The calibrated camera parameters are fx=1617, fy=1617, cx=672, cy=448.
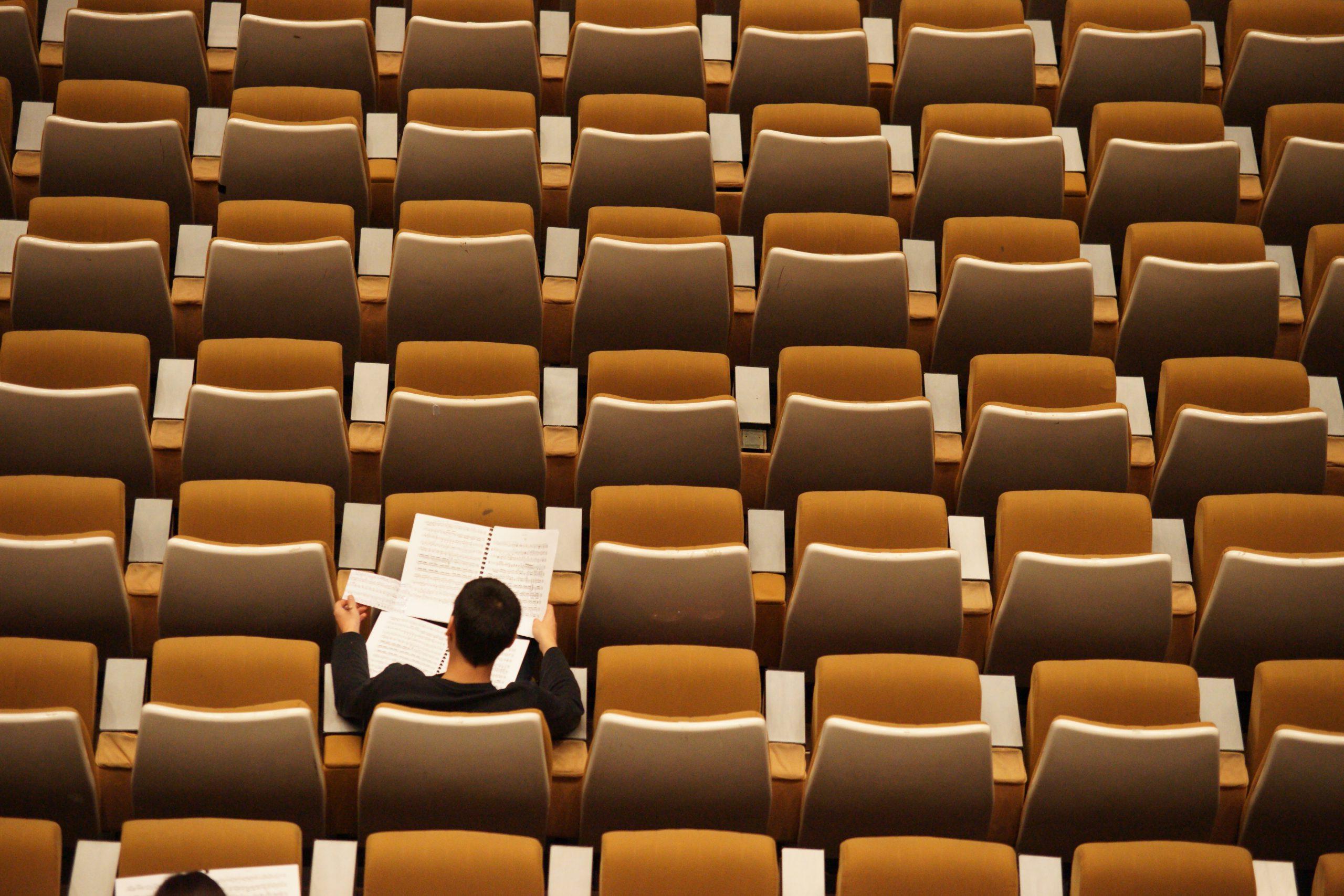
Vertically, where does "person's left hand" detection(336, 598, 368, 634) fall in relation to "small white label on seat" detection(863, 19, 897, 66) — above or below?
below

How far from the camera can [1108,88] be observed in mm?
1469

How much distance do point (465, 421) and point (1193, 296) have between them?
568 mm

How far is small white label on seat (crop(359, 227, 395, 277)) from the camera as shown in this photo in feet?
4.19

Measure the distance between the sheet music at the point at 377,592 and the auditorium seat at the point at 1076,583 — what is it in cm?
39

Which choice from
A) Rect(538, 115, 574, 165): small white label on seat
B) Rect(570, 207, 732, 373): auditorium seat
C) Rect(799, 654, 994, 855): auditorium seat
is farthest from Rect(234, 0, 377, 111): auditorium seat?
Rect(799, 654, 994, 855): auditorium seat

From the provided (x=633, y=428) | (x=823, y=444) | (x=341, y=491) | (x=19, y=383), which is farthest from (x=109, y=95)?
(x=823, y=444)

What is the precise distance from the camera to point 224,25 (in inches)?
59.8

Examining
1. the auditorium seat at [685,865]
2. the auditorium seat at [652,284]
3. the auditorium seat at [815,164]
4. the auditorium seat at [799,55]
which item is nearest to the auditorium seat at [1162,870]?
the auditorium seat at [685,865]

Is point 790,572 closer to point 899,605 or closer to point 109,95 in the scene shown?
point 899,605

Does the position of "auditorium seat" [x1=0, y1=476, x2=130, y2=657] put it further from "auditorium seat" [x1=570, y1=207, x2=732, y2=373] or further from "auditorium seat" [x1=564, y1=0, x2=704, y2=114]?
"auditorium seat" [x1=564, y1=0, x2=704, y2=114]

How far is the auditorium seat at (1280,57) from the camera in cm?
146

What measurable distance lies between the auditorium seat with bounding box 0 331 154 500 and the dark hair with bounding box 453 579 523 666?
298mm

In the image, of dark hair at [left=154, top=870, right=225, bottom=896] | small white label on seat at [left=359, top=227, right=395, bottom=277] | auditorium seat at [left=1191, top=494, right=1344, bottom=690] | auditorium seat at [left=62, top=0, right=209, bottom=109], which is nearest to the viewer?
dark hair at [left=154, top=870, right=225, bottom=896]

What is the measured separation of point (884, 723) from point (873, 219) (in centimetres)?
49
